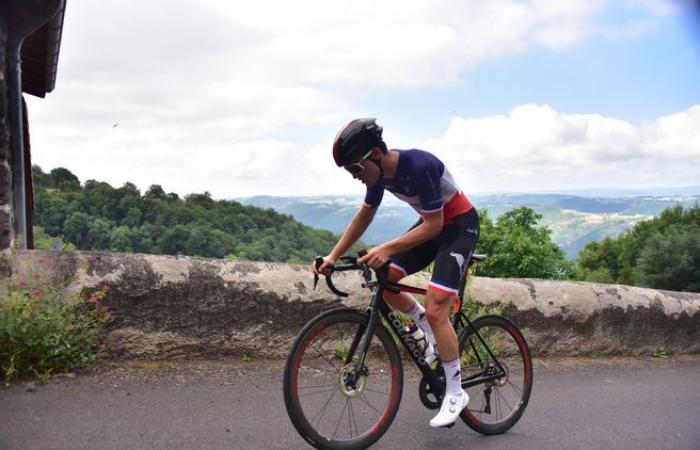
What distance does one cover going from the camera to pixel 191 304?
4.57m

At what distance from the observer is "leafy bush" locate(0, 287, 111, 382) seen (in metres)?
3.86

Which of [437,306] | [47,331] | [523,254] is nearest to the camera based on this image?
[437,306]

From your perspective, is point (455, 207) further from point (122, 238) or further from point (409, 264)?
point (122, 238)

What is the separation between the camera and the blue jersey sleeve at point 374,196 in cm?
359

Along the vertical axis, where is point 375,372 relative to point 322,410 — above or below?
above

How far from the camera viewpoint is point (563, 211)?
14125cm

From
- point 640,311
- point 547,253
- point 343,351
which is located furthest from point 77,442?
point 547,253

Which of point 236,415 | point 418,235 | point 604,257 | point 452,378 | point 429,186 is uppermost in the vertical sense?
point 429,186

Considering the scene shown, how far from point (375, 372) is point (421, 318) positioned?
558mm

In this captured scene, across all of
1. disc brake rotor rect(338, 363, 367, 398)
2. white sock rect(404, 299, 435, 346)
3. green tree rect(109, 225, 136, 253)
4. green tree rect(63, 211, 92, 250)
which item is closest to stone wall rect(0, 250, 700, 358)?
white sock rect(404, 299, 435, 346)

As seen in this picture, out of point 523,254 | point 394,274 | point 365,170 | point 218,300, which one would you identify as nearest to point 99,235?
point 218,300

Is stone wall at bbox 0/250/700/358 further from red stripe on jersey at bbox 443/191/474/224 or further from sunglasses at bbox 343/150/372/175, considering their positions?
sunglasses at bbox 343/150/372/175

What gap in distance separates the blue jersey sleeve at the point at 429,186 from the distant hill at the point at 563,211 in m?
15.8

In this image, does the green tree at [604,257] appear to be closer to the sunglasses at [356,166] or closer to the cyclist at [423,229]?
the cyclist at [423,229]
